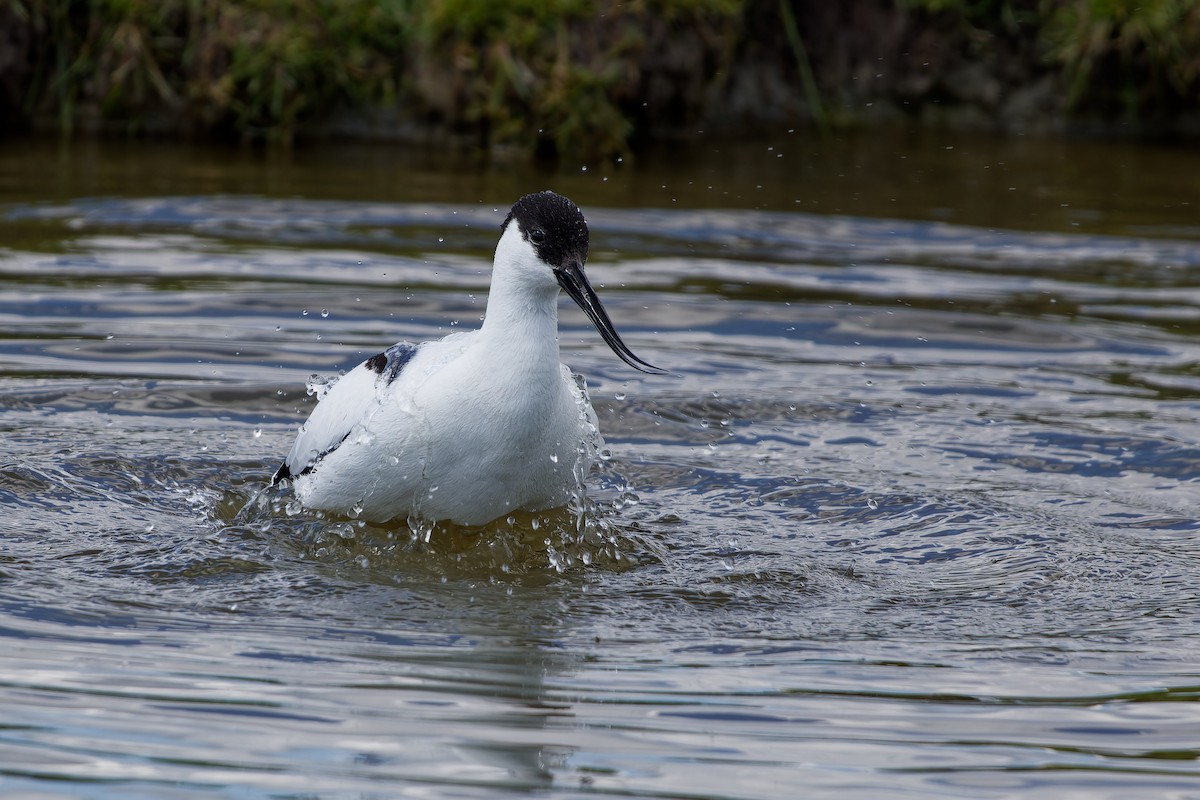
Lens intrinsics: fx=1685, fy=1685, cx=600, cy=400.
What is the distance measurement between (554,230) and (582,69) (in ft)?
18.6

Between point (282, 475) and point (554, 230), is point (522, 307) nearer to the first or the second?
point (554, 230)

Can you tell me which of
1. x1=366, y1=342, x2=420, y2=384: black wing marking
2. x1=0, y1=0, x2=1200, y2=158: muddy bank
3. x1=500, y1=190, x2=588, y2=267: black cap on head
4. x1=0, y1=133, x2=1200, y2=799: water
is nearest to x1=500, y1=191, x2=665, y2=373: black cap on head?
x1=500, y1=190, x2=588, y2=267: black cap on head

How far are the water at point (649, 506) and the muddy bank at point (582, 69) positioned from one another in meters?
0.58

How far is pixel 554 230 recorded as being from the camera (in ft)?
15.4

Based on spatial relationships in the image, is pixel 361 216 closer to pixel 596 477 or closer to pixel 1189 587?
pixel 596 477

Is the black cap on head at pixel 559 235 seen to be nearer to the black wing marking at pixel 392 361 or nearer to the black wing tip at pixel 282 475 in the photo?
the black wing marking at pixel 392 361

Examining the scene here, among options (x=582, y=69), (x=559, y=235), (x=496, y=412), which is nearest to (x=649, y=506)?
(x=496, y=412)

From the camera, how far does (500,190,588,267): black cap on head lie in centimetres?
471

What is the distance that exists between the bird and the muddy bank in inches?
214

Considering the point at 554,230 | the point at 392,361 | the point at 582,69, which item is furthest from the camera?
the point at 582,69

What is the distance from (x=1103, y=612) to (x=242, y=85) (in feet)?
25.2

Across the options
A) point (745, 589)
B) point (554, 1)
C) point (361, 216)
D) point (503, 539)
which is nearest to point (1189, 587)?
point (745, 589)

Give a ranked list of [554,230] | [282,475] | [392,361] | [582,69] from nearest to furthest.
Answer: [554,230] < [392,361] < [282,475] < [582,69]

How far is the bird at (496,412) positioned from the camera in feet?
15.5
